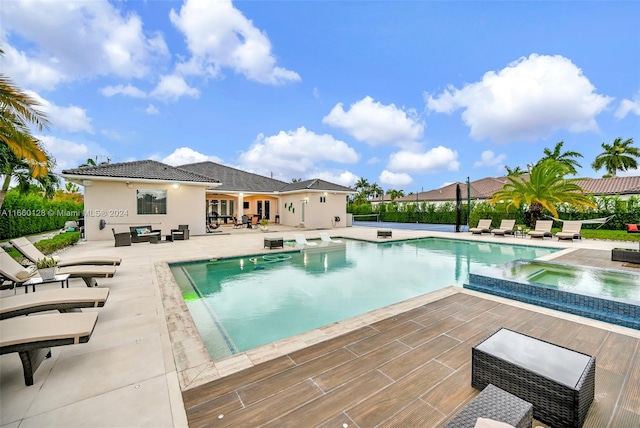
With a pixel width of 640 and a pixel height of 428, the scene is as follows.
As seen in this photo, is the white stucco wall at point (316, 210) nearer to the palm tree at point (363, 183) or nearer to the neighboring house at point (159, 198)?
the neighboring house at point (159, 198)

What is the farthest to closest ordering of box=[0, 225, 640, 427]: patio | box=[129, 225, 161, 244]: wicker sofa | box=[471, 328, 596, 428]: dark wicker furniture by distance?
box=[129, 225, 161, 244]: wicker sofa
box=[0, 225, 640, 427]: patio
box=[471, 328, 596, 428]: dark wicker furniture

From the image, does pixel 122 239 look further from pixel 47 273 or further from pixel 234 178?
pixel 234 178

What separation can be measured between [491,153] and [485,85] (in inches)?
969

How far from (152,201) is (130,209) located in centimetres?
109

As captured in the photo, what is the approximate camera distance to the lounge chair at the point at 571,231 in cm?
1272

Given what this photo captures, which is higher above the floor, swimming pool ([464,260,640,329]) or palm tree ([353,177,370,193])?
palm tree ([353,177,370,193])

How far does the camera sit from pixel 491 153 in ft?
126

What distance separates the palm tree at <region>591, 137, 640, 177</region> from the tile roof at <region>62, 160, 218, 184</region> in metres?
44.9

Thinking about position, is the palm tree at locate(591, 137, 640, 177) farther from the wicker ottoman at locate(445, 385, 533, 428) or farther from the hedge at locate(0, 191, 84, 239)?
the hedge at locate(0, 191, 84, 239)

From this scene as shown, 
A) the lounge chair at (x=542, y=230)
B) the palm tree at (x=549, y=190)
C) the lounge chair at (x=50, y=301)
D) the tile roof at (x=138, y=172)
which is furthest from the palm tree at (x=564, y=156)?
the lounge chair at (x=50, y=301)

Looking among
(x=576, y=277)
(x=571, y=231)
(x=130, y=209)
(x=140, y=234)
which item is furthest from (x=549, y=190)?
(x=130, y=209)

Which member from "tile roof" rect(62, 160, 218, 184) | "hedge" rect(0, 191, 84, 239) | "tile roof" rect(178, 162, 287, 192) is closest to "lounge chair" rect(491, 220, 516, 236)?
"tile roof" rect(62, 160, 218, 184)

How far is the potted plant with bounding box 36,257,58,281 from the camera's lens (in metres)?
4.88

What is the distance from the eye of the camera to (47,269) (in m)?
4.91
